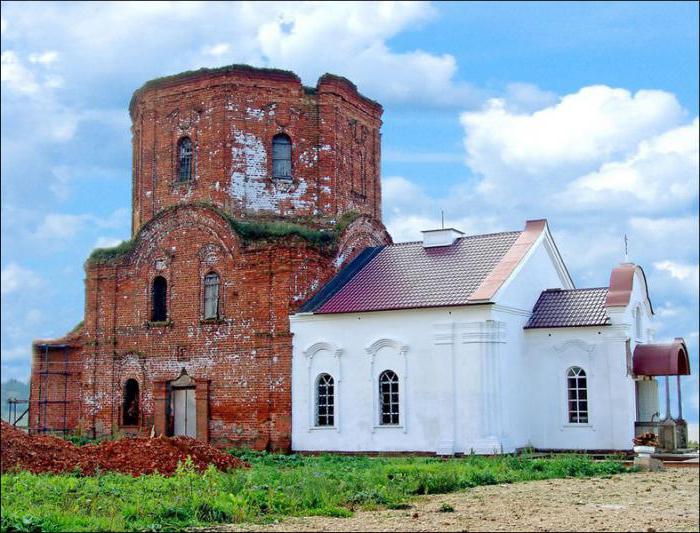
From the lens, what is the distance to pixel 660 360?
22.8 meters

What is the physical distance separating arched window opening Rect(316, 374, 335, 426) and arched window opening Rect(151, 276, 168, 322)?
18.4 feet

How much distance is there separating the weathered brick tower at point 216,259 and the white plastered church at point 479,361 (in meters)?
1.24

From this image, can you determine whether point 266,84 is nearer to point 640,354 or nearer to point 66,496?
point 640,354

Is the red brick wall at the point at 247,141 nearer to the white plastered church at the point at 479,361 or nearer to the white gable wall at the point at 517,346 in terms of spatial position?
the white plastered church at the point at 479,361

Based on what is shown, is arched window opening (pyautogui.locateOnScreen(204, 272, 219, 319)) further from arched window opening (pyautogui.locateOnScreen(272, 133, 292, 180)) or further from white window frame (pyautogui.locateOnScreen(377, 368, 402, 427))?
white window frame (pyautogui.locateOnScreen(377, 368, 402, 427))

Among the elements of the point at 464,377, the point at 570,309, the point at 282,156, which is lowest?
the point at 464,377

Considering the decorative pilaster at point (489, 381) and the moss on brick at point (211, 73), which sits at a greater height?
the moss on brick at point (211, 73)

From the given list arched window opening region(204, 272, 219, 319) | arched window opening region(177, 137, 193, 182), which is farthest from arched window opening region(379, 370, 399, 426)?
arched window opening region(177, 137, 193, 182)

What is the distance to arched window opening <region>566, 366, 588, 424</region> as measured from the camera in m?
22.7

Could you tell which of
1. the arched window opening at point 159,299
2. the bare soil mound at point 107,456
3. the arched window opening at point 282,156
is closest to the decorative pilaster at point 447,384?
the bare soil mound at point 107,456

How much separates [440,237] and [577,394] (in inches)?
230

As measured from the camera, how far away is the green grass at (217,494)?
11.5 metres

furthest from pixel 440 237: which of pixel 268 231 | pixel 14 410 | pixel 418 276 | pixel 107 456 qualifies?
pixel 14 410

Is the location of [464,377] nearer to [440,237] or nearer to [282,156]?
[440,237]
